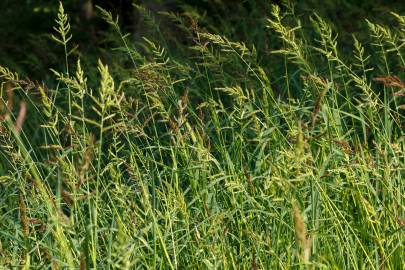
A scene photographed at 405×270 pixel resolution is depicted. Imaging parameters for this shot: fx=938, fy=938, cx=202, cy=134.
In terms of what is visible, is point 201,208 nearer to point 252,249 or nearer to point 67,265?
point 252,249

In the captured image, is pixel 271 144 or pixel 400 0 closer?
pixel 271 144

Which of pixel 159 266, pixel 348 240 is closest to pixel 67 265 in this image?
pixel 159 266

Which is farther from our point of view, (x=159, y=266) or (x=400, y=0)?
(x=400, y=0)

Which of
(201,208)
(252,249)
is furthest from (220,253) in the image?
(201,208)

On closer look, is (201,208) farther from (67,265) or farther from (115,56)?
(115,56)

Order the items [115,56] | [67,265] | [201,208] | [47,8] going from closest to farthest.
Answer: [67,265] < [201,208] < [115,56] < [47,8]

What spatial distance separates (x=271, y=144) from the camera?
421 cm

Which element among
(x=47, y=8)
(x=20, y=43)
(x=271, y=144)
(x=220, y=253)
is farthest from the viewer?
(x=20, y=43)

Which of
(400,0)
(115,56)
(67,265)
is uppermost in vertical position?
(67,265)

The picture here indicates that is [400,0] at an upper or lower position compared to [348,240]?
lower

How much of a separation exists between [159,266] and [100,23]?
11.6 metres

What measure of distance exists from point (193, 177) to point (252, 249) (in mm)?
526

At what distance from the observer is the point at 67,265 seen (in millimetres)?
3084

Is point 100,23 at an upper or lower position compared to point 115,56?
Answer: lower
